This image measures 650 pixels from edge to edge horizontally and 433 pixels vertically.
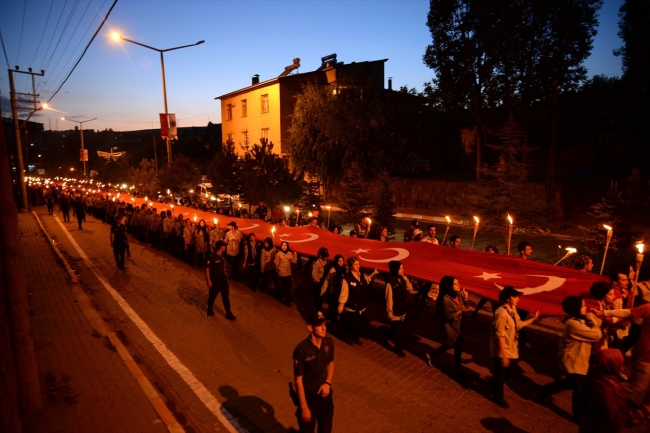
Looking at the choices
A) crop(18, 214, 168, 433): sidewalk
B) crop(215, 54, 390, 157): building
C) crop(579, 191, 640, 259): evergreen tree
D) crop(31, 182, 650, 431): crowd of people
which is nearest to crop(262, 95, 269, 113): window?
crop(215, 54, 390, 157): building

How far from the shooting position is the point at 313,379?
15.4ft

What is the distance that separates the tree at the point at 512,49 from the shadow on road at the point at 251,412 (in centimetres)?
1991

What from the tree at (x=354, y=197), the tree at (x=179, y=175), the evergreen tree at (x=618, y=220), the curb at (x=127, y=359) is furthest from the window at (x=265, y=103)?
the evergreen tree at (x=618, y=220)

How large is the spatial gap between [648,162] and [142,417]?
100 feet

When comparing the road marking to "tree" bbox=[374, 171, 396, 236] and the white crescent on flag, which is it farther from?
"tree" bbox=[374, 171, 396, 236]

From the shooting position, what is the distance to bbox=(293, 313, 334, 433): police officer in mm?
4648

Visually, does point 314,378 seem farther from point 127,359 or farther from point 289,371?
point 127,359

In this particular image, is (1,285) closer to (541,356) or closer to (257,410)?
(257,410)

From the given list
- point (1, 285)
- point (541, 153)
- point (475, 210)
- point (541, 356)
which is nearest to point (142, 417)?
point (1, 285)

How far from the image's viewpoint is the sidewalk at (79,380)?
604 cm

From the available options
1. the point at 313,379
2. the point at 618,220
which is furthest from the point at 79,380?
the point at 618,220

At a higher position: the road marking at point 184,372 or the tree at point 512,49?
the tree at point 512,49

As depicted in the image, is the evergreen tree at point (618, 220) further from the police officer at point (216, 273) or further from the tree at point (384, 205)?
the police officer at point (216, 273)

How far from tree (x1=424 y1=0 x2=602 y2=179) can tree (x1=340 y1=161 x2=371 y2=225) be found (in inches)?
404
